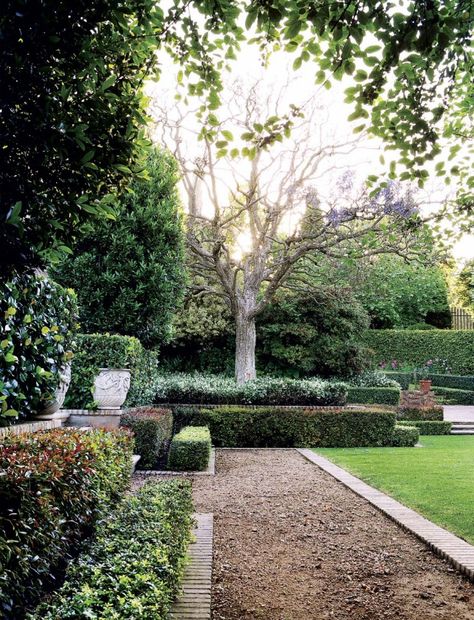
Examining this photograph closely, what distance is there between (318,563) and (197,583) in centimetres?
139

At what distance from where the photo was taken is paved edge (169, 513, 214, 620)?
336cm

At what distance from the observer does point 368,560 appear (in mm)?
4883

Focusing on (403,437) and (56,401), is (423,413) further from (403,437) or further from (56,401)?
(56,401)

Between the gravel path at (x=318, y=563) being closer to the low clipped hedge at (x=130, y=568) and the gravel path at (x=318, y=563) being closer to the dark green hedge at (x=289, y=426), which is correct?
the low clipped hedge at (x=130, y=568)

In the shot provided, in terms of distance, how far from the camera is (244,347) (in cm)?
1761

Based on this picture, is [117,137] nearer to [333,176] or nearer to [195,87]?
[195,87]

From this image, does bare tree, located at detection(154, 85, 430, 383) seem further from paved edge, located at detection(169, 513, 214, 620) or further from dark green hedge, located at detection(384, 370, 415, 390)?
paved edge, located at detection(169, 513, 214, 620)

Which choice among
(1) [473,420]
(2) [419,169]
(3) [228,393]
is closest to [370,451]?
(3) [228,393]

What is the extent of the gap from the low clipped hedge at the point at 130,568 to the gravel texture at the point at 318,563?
2.14 ft

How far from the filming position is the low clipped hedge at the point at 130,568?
2117 mm

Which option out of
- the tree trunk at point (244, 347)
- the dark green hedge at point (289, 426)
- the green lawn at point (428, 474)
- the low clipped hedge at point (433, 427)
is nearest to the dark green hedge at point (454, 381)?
the low clipped hedge at point (433, 427)

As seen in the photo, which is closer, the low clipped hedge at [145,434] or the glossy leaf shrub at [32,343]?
the glossy leaf shrub at [32,343]

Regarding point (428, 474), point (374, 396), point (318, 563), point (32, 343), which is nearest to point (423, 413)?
point (374, 396)

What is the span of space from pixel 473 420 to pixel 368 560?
13.0 meters
